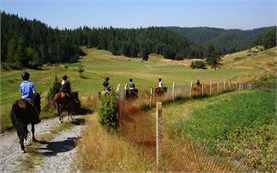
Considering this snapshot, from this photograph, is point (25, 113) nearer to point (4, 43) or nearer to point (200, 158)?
point (200, 158)

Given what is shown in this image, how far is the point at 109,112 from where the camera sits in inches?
493

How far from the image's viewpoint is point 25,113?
11422 millimetres

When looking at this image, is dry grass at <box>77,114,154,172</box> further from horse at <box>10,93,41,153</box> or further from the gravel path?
horse at <box>10,93,41,153</box>

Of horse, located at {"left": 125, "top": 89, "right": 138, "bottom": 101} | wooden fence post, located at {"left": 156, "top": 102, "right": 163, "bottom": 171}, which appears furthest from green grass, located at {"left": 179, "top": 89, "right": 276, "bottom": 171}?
horse, located at {"left": 125, "top": 89, "right": 138, "bottom": 101}

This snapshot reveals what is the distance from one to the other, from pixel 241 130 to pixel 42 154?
Answer: 9.07 meters

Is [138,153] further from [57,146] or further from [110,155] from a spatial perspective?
[57,146]

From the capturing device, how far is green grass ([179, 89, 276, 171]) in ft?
34.7

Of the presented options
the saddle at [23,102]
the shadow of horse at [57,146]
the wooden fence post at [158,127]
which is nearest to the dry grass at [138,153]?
the wooden fence post at [158,127]

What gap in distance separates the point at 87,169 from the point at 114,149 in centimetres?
91

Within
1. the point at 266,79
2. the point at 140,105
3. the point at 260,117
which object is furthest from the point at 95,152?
A: the point at 266,79

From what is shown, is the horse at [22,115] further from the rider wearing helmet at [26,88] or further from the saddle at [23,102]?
the rider wearing helmet at [26,88]

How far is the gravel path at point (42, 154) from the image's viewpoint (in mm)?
9570

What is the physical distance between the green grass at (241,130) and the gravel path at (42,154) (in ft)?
14.3

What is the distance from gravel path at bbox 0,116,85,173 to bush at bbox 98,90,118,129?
1283 mm
